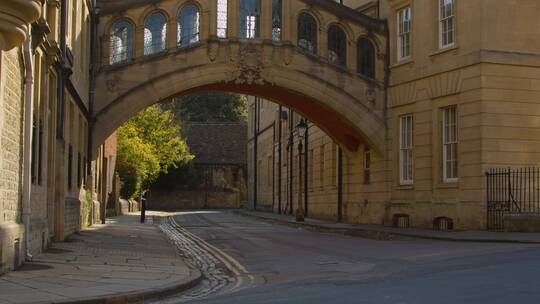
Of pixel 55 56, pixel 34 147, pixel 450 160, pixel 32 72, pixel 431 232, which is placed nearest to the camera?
pixel 32 72

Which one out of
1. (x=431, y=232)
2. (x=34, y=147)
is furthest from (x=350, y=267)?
(x=431, y=232)

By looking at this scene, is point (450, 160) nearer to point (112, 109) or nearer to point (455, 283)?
point (112, 109)

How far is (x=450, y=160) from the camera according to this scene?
2638cm

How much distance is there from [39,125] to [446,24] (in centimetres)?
1558

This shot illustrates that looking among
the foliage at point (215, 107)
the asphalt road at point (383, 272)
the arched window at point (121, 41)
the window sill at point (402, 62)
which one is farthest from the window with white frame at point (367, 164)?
the foliage at point (215, 107)

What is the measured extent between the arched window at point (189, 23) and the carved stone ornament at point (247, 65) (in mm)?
1687

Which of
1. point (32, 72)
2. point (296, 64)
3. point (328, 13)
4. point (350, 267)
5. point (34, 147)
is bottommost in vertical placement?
point (350, 267)

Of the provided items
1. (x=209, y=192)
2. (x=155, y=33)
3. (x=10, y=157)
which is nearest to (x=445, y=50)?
(x=155, y=33)

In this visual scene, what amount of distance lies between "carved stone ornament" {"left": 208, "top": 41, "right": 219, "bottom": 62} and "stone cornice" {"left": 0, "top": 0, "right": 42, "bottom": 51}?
53.9 feet

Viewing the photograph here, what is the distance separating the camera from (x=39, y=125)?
53.5 feet

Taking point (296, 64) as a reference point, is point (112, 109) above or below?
below

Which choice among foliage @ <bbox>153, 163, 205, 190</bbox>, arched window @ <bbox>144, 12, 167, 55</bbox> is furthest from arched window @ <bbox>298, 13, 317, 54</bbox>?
foliage @ <bbox>153, 163, 205, 190</bbox>

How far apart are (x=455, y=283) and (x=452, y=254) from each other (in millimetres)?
5625

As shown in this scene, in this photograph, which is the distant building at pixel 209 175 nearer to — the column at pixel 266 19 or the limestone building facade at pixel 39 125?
the column at pixel 266 19
